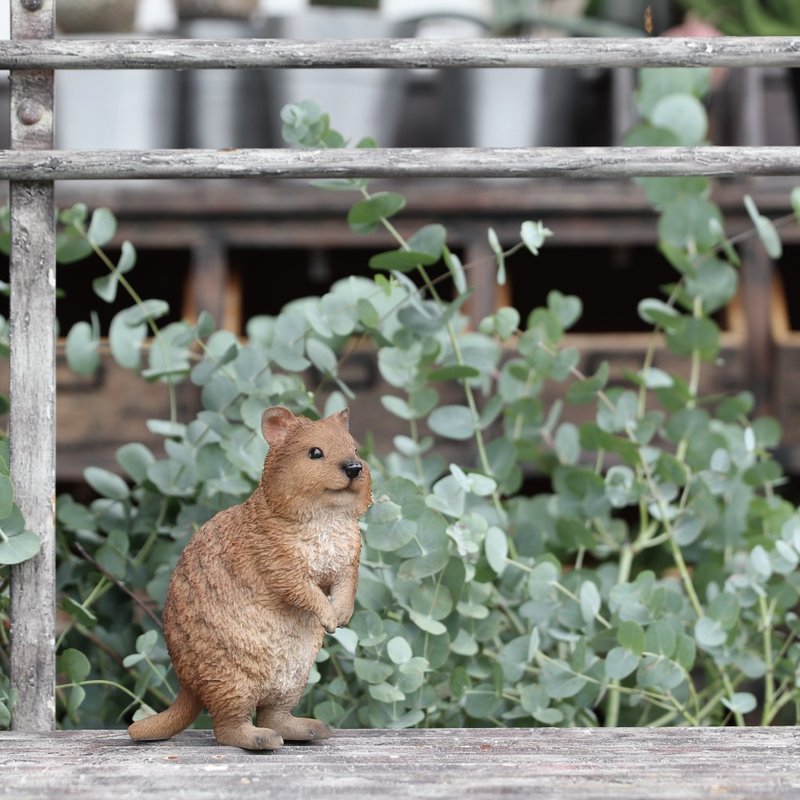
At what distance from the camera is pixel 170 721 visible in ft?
3.16

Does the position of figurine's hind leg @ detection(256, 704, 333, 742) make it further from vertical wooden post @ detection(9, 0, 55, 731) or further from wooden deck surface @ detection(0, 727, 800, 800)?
vertical wooden post @ detection(9, 0, 55, 731)

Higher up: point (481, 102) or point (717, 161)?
point (481, 102)

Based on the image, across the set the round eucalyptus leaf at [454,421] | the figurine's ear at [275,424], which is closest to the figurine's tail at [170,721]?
the figurine's ear at [275,424]

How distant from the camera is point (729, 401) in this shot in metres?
1.43

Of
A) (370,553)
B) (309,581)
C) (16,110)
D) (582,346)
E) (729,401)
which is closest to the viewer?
(309,581)

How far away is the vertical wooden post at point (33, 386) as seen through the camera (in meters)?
1.02

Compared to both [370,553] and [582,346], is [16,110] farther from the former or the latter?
[582,346]

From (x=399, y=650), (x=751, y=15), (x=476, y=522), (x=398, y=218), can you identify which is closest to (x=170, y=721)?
(x=399, y=650)

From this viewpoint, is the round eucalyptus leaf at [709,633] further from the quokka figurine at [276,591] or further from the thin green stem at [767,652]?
the quokka figurine at [276,591]

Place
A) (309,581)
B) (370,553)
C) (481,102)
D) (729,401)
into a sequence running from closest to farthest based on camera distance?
1. (309,581)
2. (370,553)
3. (729,401)
4. (481,102)

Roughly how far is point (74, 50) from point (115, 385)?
78 cm

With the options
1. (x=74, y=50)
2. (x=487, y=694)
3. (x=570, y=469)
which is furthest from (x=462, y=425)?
(x=74, y=50)

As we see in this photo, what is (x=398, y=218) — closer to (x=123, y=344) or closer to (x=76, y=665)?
(x=123, y=344)

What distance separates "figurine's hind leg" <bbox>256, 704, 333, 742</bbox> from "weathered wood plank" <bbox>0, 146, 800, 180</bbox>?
0.44 meters
